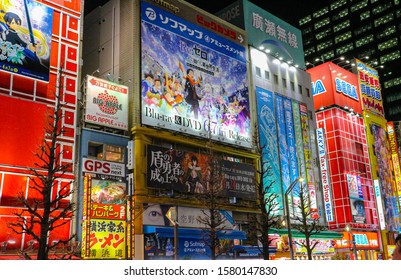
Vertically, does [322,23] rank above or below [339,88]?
above

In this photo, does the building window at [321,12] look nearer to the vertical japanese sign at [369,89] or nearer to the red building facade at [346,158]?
the vertical japanese sign at [369,89]

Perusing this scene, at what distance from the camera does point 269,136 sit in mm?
42000

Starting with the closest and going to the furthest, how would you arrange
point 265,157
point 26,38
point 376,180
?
point 26,38
point 265,157
point 376,180

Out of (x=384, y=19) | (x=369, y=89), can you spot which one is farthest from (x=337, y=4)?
(x=369, y=89)

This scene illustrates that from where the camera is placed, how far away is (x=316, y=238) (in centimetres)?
4247

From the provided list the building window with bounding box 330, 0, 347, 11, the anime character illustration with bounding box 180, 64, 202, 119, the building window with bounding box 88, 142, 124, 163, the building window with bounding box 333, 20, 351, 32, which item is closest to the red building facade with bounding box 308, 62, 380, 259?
the anime character illustration with bounding box 180, 64, 202, 119

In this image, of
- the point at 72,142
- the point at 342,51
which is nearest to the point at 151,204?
the point at 72,142

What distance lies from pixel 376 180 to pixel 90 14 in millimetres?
37717

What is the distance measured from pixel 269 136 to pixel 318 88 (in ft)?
49.6

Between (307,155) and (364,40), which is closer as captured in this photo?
(307,155)

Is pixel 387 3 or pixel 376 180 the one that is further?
pixel 387 3

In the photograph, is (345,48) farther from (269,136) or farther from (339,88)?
(269,136)

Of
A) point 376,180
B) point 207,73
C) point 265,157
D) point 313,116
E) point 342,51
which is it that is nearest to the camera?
point 207,73

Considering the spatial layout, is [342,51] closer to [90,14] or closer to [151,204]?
[90,14]
